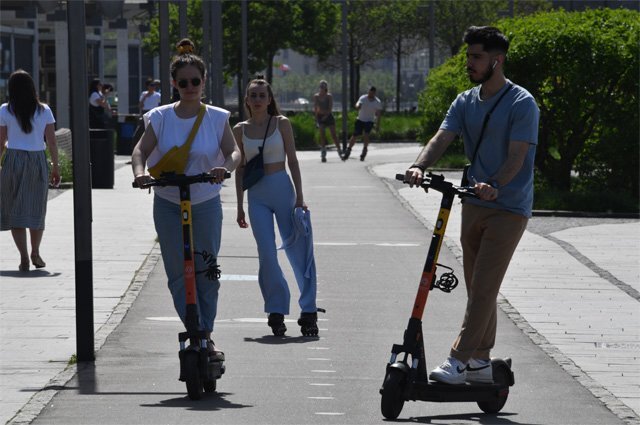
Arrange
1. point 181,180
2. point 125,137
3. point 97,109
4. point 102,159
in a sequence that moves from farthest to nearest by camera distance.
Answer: point 125,137, point 97,109, point 102,159, point 181,180

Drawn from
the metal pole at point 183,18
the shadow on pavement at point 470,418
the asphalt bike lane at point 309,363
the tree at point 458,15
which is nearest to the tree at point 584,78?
the metal pole at point 183,18

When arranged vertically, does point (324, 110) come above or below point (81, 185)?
below

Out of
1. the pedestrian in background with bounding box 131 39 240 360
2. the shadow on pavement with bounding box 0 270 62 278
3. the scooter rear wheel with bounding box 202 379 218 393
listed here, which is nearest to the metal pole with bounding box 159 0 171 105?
the shadow on pavement with bounding box 0 270 62 278

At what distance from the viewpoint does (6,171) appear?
13055 millimetres

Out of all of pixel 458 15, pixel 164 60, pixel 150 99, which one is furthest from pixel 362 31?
pixel 164 60

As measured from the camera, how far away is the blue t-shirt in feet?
22.8

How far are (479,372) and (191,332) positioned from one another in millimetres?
1395

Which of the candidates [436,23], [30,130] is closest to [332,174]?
[30,130]

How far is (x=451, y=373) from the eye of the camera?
23.0 feet

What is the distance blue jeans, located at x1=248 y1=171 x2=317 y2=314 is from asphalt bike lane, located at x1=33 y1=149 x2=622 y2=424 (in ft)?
0.84

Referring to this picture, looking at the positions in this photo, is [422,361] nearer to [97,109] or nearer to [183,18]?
[183,18]

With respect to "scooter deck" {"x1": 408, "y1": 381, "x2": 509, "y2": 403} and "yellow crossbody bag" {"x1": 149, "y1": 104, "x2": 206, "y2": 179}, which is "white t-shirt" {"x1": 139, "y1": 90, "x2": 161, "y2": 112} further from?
"scooter deck" {"x1": 408, "y1": 381, "x2": 509, "y2": 403}

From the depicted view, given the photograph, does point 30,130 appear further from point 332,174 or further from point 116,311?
point 332,174

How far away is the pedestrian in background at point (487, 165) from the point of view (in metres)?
6.96
